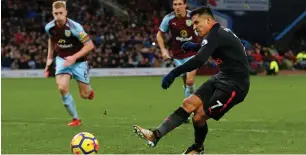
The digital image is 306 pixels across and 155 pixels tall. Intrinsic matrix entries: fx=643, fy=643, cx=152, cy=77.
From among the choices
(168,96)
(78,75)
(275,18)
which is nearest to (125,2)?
(275,18)

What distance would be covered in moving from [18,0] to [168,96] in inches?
886

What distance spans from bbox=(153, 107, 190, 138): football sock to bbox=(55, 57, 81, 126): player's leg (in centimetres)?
436

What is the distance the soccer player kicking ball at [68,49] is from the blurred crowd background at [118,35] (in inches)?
821

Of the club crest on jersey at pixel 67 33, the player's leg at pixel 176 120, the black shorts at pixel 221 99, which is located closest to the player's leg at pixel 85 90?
the club crest on jersey at pixel 67 33

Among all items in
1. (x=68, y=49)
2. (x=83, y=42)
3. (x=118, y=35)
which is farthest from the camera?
(x=118, y=35)

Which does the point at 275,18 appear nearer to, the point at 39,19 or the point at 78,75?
the point at 39,19

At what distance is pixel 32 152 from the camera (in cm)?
862

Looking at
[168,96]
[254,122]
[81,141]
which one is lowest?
[168,96]

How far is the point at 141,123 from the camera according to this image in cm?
1237

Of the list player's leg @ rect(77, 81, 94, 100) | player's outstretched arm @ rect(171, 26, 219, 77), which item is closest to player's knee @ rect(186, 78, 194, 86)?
player's leg @ rect(77, 81, 94, 100)

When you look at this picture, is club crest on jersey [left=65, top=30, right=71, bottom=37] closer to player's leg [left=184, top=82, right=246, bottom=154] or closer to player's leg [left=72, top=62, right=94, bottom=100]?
player's leg [left=72, top=62, right=94, bottom=100]

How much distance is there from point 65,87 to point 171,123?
4.54 metres

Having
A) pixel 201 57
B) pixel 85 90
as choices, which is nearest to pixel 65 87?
pixel 85 90

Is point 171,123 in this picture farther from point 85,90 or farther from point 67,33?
point 85,90
